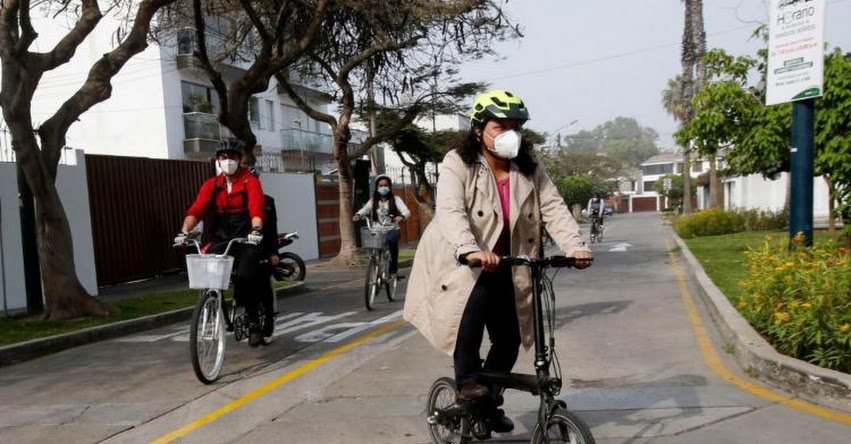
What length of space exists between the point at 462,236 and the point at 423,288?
50 cm

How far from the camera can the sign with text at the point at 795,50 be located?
761 centimetres

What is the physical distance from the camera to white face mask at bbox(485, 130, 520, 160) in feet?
11.7

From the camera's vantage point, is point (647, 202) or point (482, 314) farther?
point (647, 202)

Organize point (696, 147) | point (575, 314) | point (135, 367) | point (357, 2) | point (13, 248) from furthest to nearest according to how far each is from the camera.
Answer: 1. point (696, 147)
2. point (357, 2)
3. point (13, 248)
4. point (575, 314)
5. point (135, 367)

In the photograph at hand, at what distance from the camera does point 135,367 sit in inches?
266

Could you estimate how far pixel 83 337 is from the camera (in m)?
8.06

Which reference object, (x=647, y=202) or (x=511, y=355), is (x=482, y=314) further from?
(x=647, y=202)

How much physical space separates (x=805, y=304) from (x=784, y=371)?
0.54 m

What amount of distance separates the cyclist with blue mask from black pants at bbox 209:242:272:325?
12.4 ft

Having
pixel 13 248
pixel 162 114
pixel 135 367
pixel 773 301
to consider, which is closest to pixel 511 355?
pixel 773 301

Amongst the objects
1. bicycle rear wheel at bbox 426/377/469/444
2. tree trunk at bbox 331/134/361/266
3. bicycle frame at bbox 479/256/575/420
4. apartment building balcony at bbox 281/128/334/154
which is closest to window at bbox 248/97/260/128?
apartment building balcony at bbox 281/128/334/154

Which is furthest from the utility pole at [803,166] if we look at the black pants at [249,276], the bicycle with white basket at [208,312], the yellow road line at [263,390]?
the bicycle with white basket at [208,312]

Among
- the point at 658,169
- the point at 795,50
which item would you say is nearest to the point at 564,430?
the point at 795,50

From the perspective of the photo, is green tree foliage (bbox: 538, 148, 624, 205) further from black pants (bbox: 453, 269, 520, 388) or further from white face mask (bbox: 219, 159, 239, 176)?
black pants (bbox: 453, 269, 520, 388)
